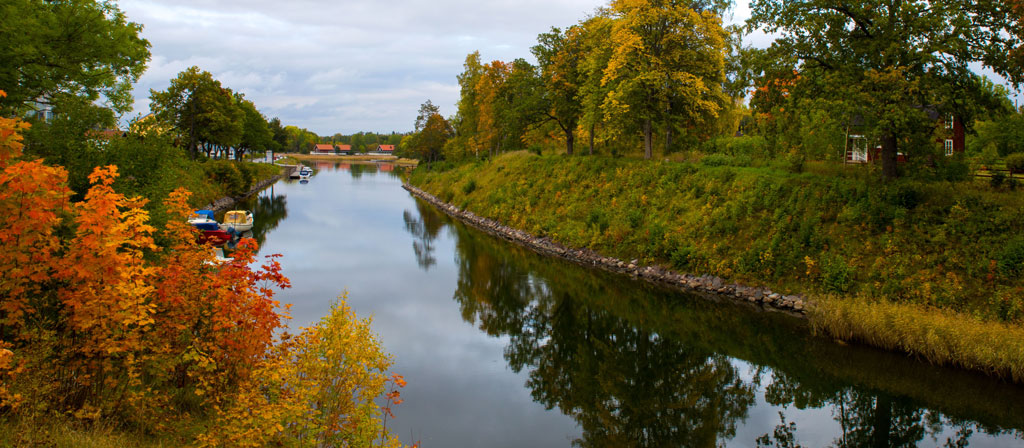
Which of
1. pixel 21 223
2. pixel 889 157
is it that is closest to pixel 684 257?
pixel 889 157

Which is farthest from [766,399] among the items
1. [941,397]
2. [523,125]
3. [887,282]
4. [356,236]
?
[523,125]

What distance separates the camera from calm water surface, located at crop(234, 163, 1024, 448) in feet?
42.1

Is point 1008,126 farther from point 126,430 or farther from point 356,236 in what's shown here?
point 126,430

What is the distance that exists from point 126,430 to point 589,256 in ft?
82.3

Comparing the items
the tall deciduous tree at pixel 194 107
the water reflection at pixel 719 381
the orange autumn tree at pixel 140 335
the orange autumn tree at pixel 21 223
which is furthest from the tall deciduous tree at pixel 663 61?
the tall deciduous tree at pixel 194 107

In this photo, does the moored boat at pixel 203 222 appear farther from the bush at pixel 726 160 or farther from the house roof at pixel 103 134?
the bush at pixel 726 160

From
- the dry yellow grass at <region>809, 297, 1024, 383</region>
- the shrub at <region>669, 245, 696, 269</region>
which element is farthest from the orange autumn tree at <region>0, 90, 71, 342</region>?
the shrub at <region>669, 245, 696, 269</region>

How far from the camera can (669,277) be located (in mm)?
26000

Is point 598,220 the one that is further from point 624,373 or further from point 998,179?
point 624,373

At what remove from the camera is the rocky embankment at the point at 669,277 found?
21.5 metres

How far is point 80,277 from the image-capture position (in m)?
7.41

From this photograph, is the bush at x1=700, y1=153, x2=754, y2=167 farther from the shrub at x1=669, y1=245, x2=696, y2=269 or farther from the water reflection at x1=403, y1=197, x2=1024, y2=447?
the water reflection at x1=403, y1=197, x2=1024, y2=447

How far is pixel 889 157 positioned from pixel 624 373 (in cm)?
1488

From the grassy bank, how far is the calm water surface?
1111 millimetres
